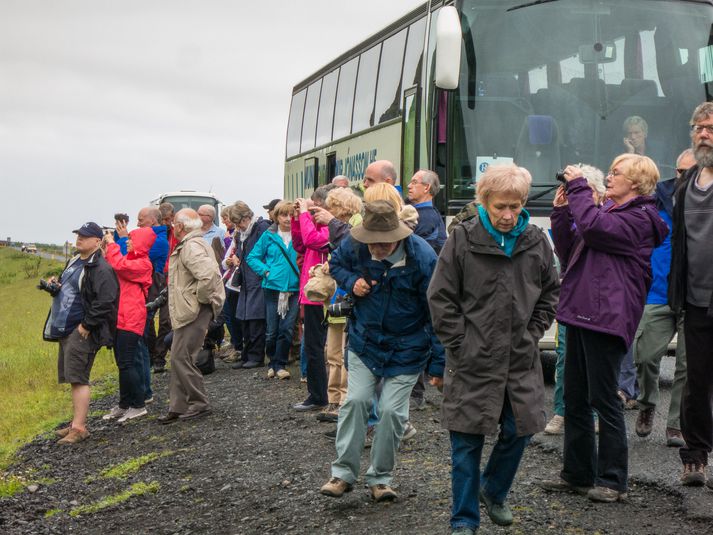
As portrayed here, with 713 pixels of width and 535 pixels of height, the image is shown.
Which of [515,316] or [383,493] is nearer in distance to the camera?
[515,316]

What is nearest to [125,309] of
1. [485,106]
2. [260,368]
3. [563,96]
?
[260,368]

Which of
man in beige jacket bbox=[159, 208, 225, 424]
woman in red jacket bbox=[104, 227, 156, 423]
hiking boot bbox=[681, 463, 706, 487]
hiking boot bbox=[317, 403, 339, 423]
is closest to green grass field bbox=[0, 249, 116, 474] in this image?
woman in red jacket bbox=[104, 227, 156, 423]

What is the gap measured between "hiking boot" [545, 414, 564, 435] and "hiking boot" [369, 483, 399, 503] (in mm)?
2106

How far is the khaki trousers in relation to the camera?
9.32 metres

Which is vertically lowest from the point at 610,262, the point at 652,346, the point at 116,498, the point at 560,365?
the point at 116,498

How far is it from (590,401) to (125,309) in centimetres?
590

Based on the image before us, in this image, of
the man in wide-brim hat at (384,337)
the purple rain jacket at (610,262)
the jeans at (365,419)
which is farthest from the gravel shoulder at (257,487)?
the purple rain jacket at (610,262)

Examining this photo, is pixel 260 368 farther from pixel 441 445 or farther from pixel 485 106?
pixel 441 445

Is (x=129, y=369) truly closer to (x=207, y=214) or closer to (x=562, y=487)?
(x=207, y=214)

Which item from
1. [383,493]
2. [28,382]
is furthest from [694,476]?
[28,382]

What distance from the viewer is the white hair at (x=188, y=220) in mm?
10500

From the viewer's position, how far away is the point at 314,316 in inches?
390

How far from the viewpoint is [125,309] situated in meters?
10.9

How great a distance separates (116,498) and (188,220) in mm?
2964
